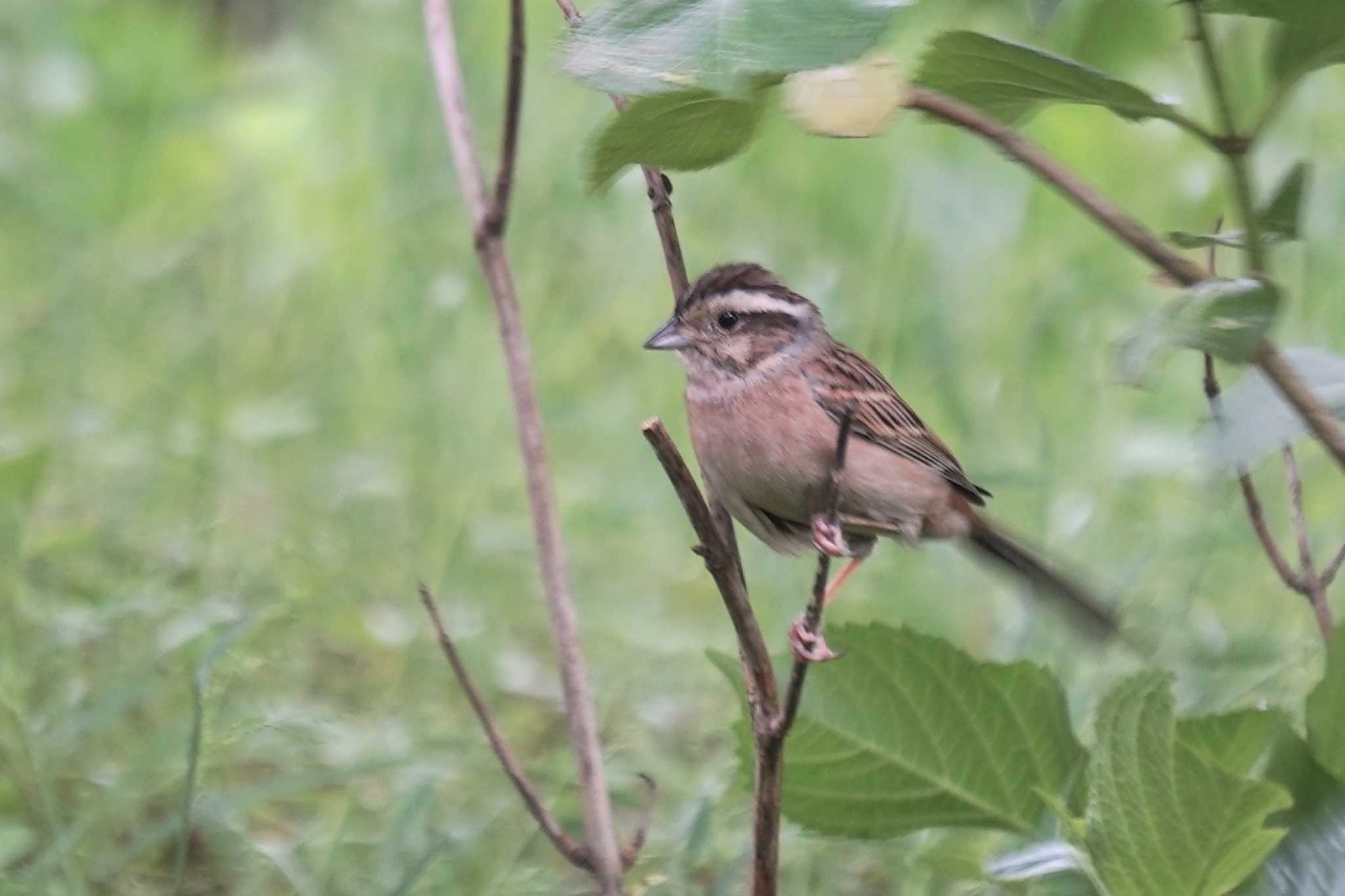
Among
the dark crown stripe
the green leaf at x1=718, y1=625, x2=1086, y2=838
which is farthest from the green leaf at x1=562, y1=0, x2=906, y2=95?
the dark crown stripe

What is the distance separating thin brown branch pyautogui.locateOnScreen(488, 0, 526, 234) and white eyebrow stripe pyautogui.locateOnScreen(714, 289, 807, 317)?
0.49 metres

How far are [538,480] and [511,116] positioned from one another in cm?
51

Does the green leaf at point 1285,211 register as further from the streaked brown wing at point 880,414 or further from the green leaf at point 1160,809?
the streaked brown wing at point 880,414

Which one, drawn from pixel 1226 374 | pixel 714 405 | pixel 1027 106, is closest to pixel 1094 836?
pixel 1027 106

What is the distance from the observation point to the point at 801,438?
247 centimetres

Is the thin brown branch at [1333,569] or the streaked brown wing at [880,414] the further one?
the streaked brown wing at [880,414]

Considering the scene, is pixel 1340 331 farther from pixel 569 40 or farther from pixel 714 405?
pixel 569 40

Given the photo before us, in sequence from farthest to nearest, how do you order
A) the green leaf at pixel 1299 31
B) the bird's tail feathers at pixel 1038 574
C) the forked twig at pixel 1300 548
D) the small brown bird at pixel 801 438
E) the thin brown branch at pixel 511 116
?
the bird's tail feathers at pixel 1038 574 → the small brown bird at pixel 801 438 → the thin brown branch at pixel 511 116 → the forked twig at pixel 1300 548 → the green leaf at pixel 1299 31

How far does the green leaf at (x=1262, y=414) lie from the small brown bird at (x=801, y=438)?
73 centimetres

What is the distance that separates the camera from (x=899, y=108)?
5.14 ft

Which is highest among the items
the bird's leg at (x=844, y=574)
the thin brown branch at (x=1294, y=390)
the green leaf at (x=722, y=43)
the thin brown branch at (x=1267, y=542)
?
the green leaf at (x=722, y=43)

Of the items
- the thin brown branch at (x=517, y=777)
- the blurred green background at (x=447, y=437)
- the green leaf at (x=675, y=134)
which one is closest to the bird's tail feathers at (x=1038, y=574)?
the blurred green background at (x=447, y=437)

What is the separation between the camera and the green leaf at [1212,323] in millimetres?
1425

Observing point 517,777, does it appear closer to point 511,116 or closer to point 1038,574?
point 511,116
